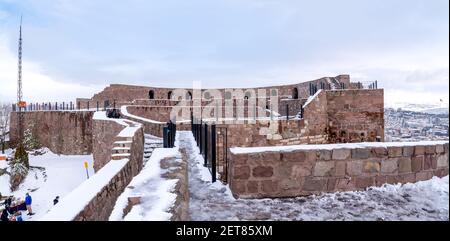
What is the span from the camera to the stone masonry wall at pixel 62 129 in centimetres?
2631

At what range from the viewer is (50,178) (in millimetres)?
22000

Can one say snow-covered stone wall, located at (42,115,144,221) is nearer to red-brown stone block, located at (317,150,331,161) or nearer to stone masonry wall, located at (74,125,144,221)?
stone masonry wall, located at (74,125,144,221)

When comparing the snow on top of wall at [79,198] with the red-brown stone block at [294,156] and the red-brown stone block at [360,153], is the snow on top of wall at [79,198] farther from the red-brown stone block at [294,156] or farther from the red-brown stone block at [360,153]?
the red-brown stone block at [360,153]

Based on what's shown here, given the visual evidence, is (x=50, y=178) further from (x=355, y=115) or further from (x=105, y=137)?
(x=355, y=115)

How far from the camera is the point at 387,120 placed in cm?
1595

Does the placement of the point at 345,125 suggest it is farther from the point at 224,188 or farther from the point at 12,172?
the point at 12,172

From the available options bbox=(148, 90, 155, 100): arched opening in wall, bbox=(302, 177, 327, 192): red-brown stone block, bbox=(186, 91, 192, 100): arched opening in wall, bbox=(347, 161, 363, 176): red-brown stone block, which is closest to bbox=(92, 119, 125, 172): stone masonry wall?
bbox=(302, 177, 327, 192): red-brown stone block

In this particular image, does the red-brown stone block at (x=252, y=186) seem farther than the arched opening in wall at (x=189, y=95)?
No

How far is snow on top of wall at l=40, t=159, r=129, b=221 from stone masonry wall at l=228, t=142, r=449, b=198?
2113 millimetres

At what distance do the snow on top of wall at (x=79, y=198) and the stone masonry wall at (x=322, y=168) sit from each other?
2113 mm

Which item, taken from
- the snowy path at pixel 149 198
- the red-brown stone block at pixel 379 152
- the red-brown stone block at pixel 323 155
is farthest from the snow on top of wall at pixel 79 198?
the red-brown stone block at pixel 379 152
